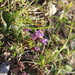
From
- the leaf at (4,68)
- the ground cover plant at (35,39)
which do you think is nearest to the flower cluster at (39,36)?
the ground cover plant at (35,39)

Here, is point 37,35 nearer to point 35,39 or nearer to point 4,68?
point 35,39

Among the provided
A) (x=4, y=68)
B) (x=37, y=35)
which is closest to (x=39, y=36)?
(x=37, y=35)

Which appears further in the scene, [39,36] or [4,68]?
[39,36]

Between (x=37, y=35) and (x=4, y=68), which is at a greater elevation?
(x=37, y=35)

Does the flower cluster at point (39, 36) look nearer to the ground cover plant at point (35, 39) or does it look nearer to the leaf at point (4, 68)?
the ground cover plant at point (35, 39)

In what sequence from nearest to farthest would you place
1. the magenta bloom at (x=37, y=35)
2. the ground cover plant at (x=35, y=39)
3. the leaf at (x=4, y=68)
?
the leaf at (x=4, y=68) < the ground cover plant at (x=35, y=39) < the magenta bloom at (x=37, y=35)

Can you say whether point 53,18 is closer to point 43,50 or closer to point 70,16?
point 70,16

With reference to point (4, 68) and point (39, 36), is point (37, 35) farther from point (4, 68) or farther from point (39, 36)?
point (4, 68)

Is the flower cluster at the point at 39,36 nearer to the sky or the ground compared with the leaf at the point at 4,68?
nearer to the sky

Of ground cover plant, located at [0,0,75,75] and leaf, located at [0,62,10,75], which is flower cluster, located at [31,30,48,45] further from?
leaf, located at [0,62,10,75]
